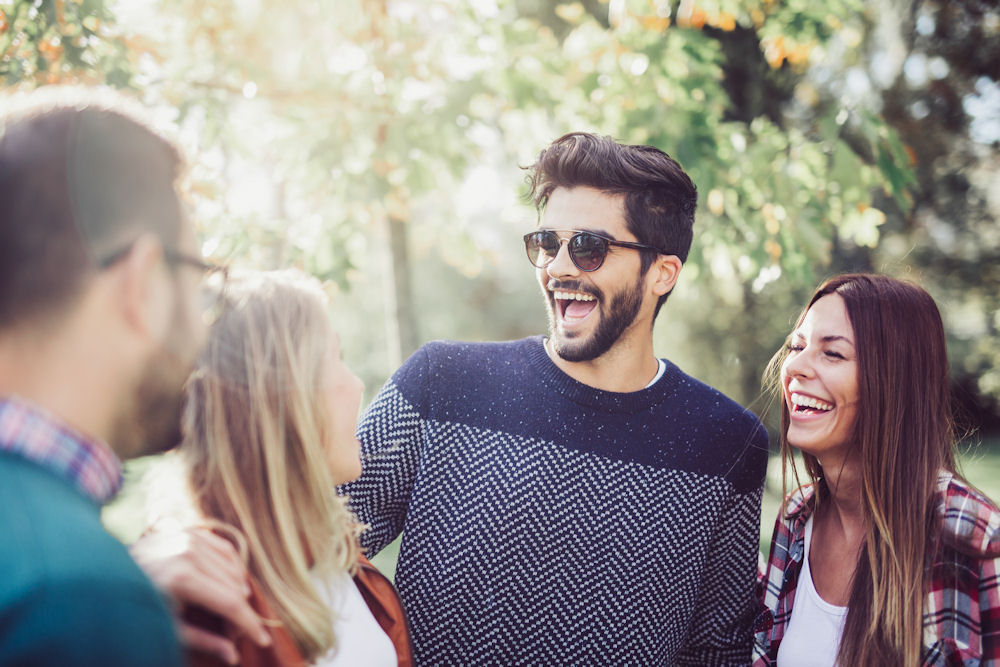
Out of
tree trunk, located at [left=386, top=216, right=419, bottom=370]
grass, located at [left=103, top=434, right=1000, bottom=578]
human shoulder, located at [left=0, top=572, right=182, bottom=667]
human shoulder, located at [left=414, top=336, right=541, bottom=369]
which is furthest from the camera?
tree trunk, located at [left=386, top=216, right=419, bottom=370]

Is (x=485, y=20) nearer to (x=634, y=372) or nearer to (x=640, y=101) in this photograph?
(x=640, y=101)

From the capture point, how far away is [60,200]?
1.04 metres

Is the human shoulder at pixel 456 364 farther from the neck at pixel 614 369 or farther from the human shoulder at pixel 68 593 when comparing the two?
the human shoulder at pixel 68 593

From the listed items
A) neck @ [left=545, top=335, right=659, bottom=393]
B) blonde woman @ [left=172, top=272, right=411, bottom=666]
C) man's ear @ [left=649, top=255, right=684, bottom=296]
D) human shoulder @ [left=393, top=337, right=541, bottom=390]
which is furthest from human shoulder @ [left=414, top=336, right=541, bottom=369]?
blonde woman @ [left=172, top=272, right=411, bottom=666]

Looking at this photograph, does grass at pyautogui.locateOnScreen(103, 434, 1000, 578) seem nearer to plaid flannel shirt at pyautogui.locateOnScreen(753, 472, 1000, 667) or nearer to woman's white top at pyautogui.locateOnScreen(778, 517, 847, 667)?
plaid flannel shirt at pyautogui.locateOnScreen(753, 472, 1000, 667)

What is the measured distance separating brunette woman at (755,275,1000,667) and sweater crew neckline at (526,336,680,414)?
1.43 feet

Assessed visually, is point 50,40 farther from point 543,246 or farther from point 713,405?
point 713,405

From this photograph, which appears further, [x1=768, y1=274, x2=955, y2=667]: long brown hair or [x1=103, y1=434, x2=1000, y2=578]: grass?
[x1=103, y1=434, x2=1000, y2=578]: grass

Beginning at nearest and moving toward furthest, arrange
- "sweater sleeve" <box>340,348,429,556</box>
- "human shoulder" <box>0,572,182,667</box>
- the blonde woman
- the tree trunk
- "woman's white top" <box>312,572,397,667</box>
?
"human shoulder" <box>0,572,182,667</box> < the blonde woman < "woman's white top" <box>312,572,397,667</box> < "sweater sleeve" <box>340,348,429,556</box> < the tree trunk

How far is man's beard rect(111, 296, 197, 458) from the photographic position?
46.4 inches

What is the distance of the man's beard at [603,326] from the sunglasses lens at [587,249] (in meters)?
0.09

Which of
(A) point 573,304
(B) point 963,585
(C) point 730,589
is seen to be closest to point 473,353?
(A) point 573,304

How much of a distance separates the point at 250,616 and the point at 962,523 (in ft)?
6.50

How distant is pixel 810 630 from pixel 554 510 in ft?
2.93
